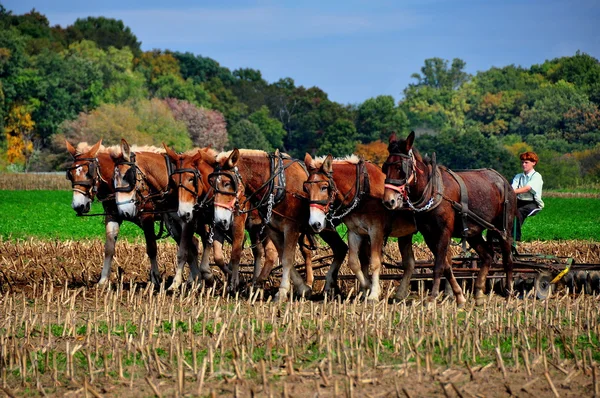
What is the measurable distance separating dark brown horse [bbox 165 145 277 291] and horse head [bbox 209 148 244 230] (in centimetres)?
37

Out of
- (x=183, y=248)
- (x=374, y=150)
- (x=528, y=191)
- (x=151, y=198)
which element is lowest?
(x=183, y=248)

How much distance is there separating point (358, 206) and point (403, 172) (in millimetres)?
1012

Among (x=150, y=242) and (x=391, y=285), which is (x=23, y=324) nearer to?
(x=150, y=242)

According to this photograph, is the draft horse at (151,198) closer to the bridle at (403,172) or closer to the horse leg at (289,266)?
the horse leg at (289,266)

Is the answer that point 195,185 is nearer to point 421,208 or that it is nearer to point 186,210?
point 186,210

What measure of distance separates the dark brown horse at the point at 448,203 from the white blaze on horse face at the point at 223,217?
2173 millimetres

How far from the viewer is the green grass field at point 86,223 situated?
92.7 feet

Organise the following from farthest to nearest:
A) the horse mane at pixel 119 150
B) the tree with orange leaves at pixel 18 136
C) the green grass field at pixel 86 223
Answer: the tree with orange leaves at pixel 18 136, the green grass field at pixel 86 223, the horse mane at pixel 119 150

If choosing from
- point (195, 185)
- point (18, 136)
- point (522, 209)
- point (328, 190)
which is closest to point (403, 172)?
point (328, 190)

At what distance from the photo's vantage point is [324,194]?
45.1ft

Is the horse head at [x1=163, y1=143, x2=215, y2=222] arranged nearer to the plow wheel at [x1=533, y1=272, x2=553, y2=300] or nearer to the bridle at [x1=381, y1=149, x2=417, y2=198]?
the bridle at [x1=381, y1=149, x2=417, y2=198]

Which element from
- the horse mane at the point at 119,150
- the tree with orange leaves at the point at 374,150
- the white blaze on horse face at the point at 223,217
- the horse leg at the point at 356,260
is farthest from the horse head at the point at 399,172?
the tree with orange leaves at the point at 374,150

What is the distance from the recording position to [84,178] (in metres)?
15.9

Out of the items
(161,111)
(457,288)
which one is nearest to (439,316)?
(457,288)
